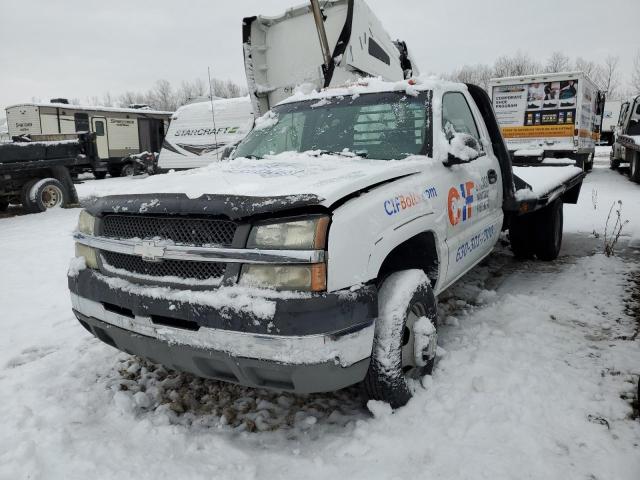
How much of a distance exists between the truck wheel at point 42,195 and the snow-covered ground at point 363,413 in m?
7.59

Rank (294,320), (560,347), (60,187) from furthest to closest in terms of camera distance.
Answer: (60,187) < (560,347) < (294,320)

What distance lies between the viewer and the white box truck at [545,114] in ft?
47.4

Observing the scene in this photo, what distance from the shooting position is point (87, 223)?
3002 millimetres

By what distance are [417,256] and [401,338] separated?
758 millimetres

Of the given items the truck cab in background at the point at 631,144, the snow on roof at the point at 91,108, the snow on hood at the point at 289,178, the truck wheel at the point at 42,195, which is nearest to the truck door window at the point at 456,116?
the snow on hood at the point at 289,178

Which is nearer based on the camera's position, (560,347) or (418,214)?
(418,214)

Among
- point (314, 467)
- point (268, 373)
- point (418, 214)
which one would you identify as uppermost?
point (418, 214)

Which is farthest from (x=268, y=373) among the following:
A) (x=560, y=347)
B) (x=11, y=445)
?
(x=560, y=347)

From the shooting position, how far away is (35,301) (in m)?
4.97

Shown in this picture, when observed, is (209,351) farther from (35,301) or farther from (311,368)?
(35,301)

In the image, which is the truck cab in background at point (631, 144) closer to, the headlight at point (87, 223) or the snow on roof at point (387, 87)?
the snow on roof at point (387, 87)

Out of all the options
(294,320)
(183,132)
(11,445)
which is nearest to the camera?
(294,320)

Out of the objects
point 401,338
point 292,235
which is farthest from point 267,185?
point 401,338

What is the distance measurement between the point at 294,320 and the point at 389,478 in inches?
34.1
